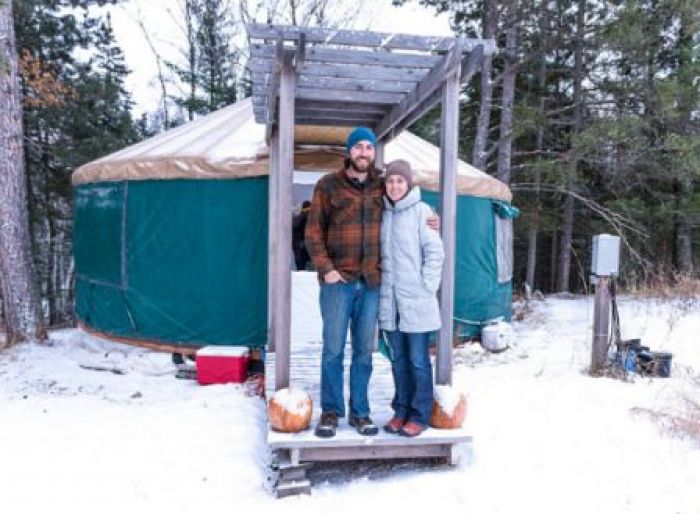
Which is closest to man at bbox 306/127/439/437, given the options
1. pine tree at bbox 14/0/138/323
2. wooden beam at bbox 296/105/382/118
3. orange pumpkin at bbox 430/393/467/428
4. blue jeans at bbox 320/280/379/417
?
blue jeans at bbox 320/280/379/417

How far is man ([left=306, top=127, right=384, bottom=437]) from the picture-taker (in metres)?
2.40

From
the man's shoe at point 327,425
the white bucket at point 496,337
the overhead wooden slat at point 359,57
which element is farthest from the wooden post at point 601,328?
the man's shoe at point 327,425

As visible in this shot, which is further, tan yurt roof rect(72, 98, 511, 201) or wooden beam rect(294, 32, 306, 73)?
tan yurt roof rect(72, 98, 511, 201)

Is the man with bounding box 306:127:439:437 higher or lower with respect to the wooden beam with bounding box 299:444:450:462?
higher

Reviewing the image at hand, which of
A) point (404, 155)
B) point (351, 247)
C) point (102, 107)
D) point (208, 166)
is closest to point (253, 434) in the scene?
point (351, 247)

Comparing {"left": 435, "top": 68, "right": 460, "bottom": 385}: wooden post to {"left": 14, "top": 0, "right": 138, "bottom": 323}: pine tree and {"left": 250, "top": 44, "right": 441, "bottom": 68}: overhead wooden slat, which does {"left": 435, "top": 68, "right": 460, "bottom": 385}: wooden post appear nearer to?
{"left": 250, "top": 44, "right": 441, "bottom": 68}: overhead wooden slat

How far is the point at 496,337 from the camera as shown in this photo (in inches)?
208

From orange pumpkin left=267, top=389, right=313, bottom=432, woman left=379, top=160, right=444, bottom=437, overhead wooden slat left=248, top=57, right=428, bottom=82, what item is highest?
overhead wooden slat left=248, top=57, right=428, bottom=82

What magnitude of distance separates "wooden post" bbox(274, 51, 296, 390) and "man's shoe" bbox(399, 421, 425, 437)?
1.93 ft

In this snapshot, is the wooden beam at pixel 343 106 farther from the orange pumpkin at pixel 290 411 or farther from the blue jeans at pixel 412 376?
the orange pumpkin at pixel 290 411

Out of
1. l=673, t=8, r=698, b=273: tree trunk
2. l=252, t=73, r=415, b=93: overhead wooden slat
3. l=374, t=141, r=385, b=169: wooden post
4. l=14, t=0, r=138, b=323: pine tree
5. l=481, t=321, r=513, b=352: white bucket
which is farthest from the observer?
l=14, t=0, r=138, b=323: pine tree

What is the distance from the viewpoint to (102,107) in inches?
386

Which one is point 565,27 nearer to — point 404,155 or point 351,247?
point 404,155

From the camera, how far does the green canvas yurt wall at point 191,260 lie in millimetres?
4637
